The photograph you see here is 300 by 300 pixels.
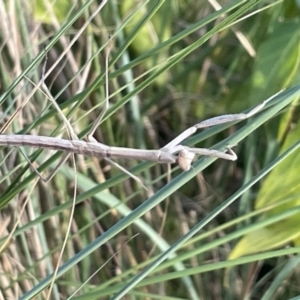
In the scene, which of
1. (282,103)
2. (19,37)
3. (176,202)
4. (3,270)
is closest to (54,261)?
(3,270)

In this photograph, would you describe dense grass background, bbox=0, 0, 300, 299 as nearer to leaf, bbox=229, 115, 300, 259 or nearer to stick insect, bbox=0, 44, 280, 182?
leaf, bbox=229, 115, 300, 259

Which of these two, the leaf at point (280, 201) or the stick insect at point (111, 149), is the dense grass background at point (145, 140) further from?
the stick insect at point (111, 149)

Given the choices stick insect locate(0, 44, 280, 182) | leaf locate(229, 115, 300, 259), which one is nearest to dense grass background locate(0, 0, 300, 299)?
leaf locate(229, 115, 300, 259)

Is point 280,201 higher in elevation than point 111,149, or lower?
lower

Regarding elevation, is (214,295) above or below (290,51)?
below

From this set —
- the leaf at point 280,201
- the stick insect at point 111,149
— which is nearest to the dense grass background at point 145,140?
the leaf at point 280,201

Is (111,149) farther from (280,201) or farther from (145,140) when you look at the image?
(145,140)

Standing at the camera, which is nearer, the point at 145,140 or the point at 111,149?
the point at 111,149

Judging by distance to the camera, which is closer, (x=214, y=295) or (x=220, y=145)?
(x=220, y=145)

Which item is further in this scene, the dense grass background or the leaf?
the dense grass background

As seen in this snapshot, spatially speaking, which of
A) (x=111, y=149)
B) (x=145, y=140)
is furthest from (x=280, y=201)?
(x=145, y=140)

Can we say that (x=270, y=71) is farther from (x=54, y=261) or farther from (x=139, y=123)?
(x=54, y=261)
